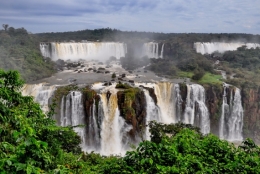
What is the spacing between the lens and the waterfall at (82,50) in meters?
38.6

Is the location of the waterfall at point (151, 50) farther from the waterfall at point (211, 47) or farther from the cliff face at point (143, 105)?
the cliff face at point (143, 105)

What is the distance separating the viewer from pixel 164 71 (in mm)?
32156

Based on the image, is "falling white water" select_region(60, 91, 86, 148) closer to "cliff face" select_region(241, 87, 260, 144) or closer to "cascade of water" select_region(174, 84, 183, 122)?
"cascade of water" select_region(174, 84, 183, 122)

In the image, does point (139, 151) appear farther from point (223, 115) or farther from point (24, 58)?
point (24, 58)

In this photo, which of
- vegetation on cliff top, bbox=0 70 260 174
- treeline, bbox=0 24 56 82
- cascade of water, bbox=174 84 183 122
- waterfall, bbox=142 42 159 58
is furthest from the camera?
waterfall, bbox=142 42 159 58

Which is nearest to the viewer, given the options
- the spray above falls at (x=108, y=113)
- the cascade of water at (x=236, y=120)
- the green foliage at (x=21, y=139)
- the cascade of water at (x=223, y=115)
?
the green foliage at (x=21, y=139)

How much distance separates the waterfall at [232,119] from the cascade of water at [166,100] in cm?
537

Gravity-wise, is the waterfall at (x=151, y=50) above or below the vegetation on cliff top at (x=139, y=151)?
above

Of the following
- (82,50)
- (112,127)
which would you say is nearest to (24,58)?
(82,50)

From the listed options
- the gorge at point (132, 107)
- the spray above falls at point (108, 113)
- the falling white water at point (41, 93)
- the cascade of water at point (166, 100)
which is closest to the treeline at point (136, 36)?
the gorge at point (132, 107)

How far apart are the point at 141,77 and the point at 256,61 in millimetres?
21092

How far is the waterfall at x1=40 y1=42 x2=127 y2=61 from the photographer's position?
127 ft

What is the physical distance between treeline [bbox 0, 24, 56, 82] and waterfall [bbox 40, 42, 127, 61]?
6.42ft

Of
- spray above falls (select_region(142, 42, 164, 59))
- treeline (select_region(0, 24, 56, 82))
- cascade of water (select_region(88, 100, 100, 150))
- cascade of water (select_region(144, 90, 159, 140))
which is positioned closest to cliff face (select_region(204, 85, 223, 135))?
cascade of water (select_region(144, 90, 159, 140))
